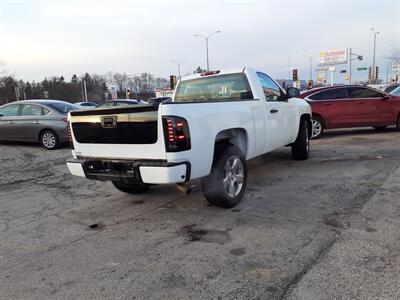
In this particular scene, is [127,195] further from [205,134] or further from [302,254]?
[302,254]

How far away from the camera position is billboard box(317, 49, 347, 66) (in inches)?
3111

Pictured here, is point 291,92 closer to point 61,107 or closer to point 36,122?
point 61,107

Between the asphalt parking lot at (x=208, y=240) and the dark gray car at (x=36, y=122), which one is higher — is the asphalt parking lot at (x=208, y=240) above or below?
below

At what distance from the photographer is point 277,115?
6.60 metres

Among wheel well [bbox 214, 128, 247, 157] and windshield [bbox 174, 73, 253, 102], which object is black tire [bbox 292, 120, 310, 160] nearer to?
windshield [bbox 174, 73, 253, 102]

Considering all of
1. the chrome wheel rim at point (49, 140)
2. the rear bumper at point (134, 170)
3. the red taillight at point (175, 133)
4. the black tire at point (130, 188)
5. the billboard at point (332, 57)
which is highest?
the billboard at point (332, 57)

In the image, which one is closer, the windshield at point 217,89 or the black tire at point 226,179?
the black tire at point 226,179

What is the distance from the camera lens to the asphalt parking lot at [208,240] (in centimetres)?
316

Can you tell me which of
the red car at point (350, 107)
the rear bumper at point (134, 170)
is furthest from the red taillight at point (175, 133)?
the red car at point (350, 107)

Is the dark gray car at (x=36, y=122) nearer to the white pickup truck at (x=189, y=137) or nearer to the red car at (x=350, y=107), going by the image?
the white pickup truck at (x=189, y=137)

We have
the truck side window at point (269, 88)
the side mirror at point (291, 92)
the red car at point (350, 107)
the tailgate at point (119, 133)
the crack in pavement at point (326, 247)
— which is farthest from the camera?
the red car at point (350, 107)

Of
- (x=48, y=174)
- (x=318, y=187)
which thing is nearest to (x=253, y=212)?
(x=318, y=187)

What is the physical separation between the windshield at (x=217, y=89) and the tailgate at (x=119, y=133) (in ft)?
6.28

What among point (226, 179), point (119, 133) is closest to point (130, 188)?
point (119, 133)
